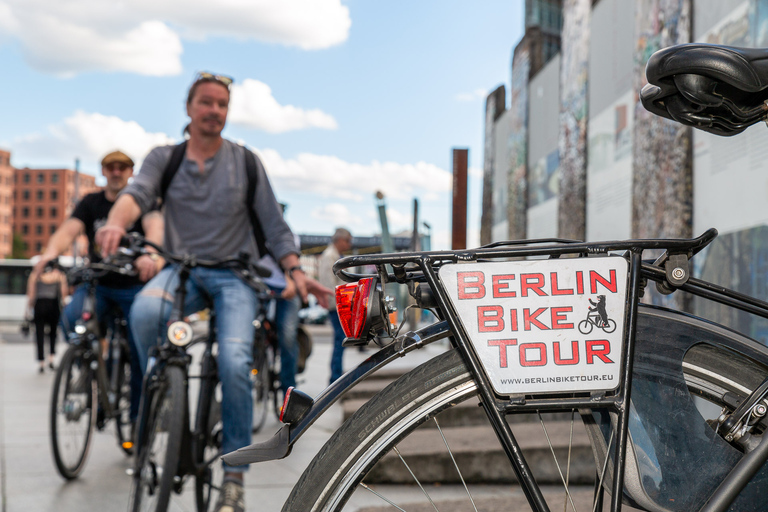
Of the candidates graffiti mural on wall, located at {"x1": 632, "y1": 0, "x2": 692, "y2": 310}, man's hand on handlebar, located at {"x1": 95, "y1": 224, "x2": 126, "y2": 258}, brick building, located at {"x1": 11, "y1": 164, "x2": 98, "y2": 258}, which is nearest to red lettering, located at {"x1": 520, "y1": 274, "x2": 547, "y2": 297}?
man's hand on handlebar, located at {"x1": 95, "y1": 224, "x2": 126, "y2": 258}

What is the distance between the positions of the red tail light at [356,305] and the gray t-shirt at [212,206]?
6.75 feet

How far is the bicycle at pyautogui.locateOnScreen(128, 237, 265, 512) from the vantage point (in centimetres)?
273

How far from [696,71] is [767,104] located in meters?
0.15

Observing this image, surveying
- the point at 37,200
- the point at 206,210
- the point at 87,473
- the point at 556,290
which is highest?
the point at 37,200

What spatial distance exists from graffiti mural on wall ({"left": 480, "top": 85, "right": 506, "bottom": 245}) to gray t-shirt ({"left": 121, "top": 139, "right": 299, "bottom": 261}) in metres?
10.3

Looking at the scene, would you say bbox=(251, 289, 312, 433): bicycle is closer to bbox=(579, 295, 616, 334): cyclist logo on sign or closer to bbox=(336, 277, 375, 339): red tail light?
bbox=(336, 277, 375, 339): red tail light

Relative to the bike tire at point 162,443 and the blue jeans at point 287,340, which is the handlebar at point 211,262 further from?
the blue jeans at point 287,340

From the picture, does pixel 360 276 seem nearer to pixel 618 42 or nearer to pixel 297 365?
pixel 297 365

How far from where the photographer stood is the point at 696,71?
1307mm

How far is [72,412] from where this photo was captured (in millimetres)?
4258

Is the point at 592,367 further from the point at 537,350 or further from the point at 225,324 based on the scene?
the point at 225,324

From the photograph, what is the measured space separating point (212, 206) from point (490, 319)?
2325 millimetres

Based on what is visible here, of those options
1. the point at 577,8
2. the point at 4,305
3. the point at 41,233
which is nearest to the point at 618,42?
the point at 577,8

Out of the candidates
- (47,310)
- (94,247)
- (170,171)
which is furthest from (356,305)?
(47,310)
